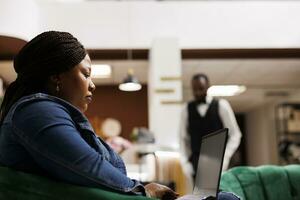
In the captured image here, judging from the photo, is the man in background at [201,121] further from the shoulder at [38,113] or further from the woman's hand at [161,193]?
the shoulder at [38,113]

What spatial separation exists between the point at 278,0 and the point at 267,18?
0.30m

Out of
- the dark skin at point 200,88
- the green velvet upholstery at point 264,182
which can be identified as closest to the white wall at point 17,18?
the dark skin at point 200,88

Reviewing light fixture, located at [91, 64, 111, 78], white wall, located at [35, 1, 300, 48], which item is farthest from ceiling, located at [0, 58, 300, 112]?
white wall, located at [35, 1, 300, 48]

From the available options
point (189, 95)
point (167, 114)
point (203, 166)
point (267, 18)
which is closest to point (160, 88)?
point (167, 114)

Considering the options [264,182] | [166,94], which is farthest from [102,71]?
[264,182]

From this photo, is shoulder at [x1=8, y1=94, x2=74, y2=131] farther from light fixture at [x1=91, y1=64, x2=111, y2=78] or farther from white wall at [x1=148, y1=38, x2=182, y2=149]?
light fixture at [x1=91, y1=64, x2=111, y2=78]

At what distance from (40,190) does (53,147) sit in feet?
0.48

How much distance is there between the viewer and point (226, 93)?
31.3ft

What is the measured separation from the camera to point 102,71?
769 cm

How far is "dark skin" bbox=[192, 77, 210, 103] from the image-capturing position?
409 centimetres

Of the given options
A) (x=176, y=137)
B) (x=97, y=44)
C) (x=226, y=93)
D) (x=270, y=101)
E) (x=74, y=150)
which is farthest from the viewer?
(x=270, y=101)

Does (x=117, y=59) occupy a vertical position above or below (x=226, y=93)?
above

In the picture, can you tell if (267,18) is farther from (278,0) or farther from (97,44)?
(97,44)

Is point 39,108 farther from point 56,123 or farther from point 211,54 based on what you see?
point 211,54
